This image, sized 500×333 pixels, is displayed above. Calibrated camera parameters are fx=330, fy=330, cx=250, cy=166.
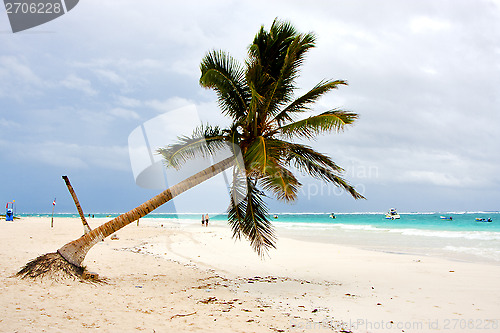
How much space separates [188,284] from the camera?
755 centimetres

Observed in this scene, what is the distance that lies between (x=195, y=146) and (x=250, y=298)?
11.5 feet

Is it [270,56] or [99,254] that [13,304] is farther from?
[270,56]

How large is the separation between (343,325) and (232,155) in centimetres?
410

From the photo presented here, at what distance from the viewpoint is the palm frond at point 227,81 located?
7746mm

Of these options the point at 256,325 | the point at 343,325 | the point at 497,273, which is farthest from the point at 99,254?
the point at 497,273

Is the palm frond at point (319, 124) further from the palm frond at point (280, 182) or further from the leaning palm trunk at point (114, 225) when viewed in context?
the leaning palm trunk at point (114, 225)

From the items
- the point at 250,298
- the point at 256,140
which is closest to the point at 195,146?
the point at 256,140

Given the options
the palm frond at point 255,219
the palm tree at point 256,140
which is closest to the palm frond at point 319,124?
the palm tree at point 256,140

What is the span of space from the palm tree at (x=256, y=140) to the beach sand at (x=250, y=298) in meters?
1.13

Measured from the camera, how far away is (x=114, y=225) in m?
6.93

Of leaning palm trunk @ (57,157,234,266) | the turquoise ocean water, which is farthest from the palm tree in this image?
the turquoise ocean water

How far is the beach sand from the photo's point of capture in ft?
15.3

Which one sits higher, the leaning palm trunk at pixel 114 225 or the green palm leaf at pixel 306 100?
the green palm leaf at pixel 306 100

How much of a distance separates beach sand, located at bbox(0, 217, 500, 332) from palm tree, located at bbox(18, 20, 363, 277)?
1126 mm
